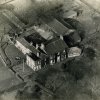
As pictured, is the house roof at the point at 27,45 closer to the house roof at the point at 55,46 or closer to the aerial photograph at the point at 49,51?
the aerial photograph at the point at 49,51

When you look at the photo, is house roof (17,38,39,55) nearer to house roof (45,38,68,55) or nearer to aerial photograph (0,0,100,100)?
aerial photograph (0,0,100,100)

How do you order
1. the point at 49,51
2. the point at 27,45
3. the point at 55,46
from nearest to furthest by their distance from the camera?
the point at 49,51, the point at 55,46, the point at 27,45

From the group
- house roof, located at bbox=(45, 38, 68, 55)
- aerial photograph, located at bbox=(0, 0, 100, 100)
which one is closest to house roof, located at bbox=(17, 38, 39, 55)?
aerial photograph, located at bbox=(0, 0, 100, 100)

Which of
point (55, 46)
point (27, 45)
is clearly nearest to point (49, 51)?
point (55, 46)

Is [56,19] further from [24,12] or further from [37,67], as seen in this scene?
[37,67]

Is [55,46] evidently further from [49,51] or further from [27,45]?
[27,45]

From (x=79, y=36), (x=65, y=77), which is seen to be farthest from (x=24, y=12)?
(x=65, y=77)

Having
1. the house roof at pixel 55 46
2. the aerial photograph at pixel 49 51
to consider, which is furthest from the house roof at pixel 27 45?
the house roof at pixel 55 46

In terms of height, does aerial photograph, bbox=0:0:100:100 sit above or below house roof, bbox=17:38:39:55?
below

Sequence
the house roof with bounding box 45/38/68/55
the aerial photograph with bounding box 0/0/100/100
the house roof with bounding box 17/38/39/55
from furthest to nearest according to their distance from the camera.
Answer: the house roof with bounding box 17/38/39/55 < the house roof with bounding box 45/38/68/55 < the aerial photograph with bounding box 0/0/100/100
